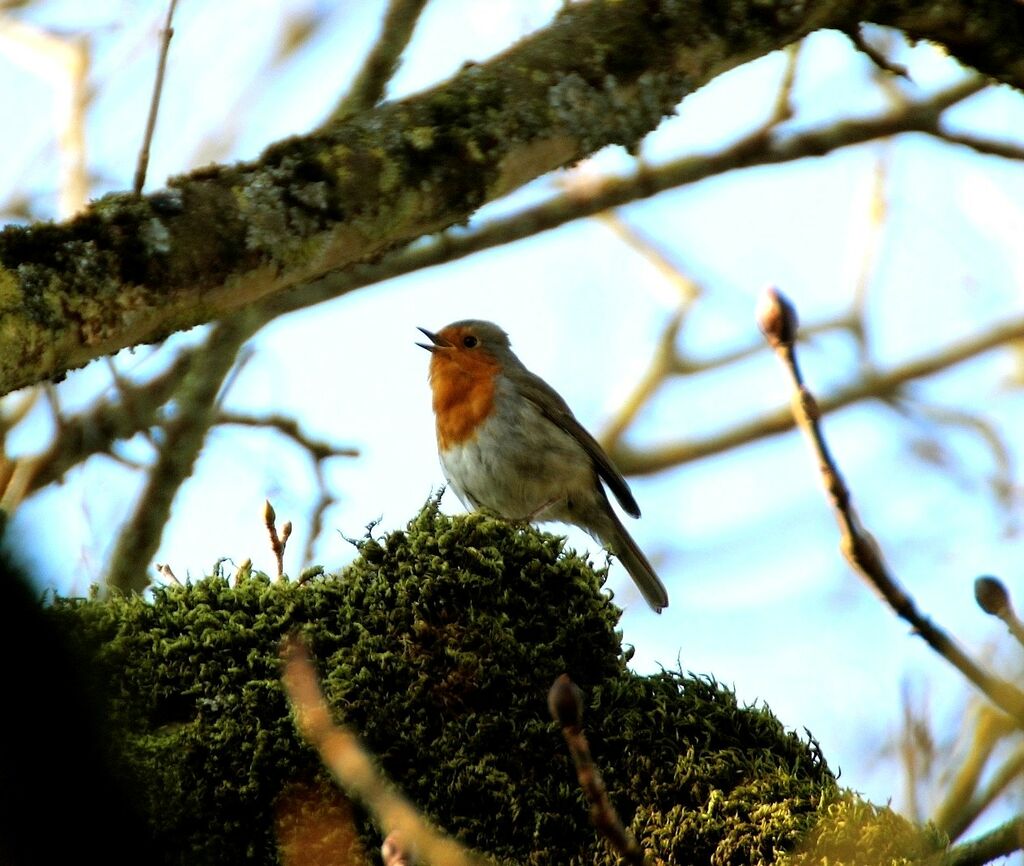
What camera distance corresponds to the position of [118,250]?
8.25ft

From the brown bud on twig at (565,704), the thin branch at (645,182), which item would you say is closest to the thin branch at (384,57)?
the thin branch at (645,182)

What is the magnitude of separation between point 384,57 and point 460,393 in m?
1.62

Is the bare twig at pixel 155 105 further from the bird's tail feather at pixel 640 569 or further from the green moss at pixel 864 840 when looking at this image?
the bird's tail feather at pixel 640 569

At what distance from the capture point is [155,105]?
2812 millimetres

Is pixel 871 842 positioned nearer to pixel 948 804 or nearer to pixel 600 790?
pixel 600 790

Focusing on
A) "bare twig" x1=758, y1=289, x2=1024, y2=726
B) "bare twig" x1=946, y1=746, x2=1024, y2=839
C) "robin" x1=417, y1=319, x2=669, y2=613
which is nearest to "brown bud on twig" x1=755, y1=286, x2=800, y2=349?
"bare twig" x1=758, y1=289, x2=1024, y2=726

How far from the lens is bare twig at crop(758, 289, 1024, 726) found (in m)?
1.27

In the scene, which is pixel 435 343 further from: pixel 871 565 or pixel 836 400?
pixel 871 565

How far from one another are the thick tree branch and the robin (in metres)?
2.53

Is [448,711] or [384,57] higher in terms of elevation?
[384,57]

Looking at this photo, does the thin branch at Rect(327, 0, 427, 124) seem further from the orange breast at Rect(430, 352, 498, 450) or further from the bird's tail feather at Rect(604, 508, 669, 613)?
the bird's tail feather at Rect(604, 508, 669, 613)

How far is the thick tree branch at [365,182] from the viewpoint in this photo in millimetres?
2443

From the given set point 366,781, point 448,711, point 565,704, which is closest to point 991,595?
point 565,704

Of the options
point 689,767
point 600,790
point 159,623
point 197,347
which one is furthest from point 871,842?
point 197,347
